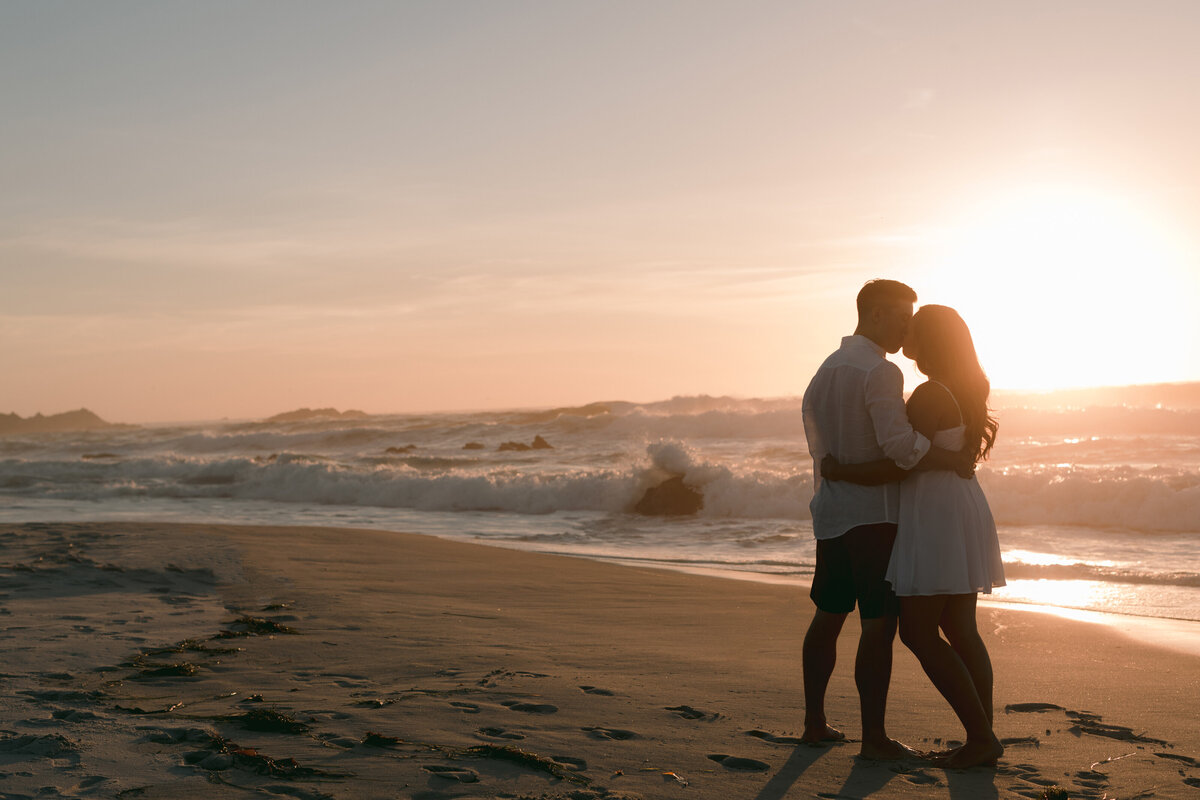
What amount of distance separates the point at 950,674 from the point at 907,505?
630 millimetres

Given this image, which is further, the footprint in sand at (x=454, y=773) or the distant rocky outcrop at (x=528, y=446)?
the distant rocky outcrop at (x=528, y=446)

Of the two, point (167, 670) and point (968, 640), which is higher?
point (968, 640)

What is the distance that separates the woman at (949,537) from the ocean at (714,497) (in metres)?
3.94

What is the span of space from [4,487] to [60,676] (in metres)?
19.8

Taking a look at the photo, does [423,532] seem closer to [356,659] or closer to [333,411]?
[356,659]

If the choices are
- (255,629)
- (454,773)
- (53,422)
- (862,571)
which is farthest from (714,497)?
(53,422)

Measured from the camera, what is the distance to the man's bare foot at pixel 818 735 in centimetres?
366

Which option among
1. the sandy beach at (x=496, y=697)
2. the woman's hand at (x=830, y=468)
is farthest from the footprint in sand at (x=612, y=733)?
the woman's hand at (x=830, y=468)

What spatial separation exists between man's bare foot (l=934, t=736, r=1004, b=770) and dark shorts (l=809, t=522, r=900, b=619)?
52 cm

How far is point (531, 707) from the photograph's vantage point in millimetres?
4023

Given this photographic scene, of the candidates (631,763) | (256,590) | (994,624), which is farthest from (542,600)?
(631,763)

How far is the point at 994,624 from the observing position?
645 centimetres

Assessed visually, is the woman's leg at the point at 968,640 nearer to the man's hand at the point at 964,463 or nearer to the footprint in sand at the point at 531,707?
the man's hand at the point at 964,463

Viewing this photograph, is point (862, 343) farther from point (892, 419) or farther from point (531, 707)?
point (531, 707)
